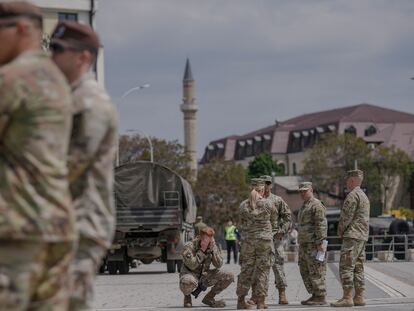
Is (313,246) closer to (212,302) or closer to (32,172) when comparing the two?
(212,302)

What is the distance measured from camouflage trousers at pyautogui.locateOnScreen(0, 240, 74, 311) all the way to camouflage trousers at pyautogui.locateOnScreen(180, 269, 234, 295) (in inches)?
481

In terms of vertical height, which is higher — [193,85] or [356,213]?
[193,85]

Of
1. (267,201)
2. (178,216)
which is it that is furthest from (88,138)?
(178,216)

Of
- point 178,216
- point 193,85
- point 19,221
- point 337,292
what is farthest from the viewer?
point 193,85

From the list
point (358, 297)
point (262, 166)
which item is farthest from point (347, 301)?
point (262, 166)

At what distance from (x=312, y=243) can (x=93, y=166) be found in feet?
38.9

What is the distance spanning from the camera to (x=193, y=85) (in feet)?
648

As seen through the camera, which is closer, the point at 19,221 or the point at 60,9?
the point at 19,221

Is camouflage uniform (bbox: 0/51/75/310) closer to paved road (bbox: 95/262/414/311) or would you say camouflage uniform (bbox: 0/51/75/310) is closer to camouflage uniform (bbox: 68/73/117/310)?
camouflage uniform (bbox: 68/73/117/310)

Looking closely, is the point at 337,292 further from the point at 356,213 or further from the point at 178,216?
the point at 178,216

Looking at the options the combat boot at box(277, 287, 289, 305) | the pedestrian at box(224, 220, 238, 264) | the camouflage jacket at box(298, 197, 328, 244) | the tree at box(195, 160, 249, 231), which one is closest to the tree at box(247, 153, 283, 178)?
the tree at box(195, 160, 249, 231)

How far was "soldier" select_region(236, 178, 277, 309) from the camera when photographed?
16984 mm

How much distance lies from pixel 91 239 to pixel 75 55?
0.97 metres

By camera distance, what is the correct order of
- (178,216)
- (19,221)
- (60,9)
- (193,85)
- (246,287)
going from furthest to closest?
(193,85) → (60,9) → (178,216) → (246,287) → (19,221)
